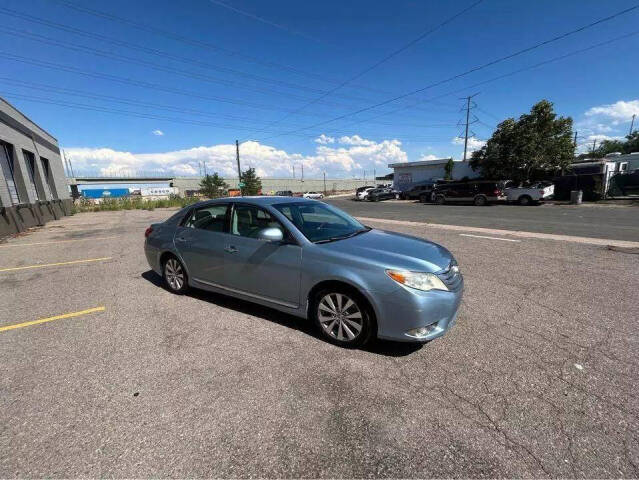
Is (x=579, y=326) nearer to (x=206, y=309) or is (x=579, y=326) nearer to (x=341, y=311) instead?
(x=341, y=311)

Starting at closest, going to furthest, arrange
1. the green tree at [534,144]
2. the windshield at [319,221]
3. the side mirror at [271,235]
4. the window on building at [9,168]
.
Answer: the side mirror at [271,235] → the windshield at [319,221] → the window on building at [9,168] → the green tree at [534,144]

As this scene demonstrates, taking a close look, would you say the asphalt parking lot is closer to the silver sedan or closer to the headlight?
the silver sedan

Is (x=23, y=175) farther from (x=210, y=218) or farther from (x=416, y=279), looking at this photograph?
(x=416, y=279)

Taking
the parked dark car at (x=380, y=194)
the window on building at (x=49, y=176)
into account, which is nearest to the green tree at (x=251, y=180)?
the parked dark car at (x=380, y=194)

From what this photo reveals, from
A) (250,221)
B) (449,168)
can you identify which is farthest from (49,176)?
(449,168)

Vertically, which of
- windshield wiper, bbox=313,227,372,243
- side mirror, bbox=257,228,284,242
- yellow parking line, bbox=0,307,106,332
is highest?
side mirror, bbox=257,228,284,242

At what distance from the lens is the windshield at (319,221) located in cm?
357

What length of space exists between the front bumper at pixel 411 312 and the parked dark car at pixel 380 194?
35.2m

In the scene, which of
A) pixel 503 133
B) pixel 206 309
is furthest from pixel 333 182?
pixel 206 309

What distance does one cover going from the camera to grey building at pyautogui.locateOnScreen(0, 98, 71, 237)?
12531 millimetres

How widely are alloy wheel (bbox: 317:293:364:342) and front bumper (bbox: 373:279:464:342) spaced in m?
0.24

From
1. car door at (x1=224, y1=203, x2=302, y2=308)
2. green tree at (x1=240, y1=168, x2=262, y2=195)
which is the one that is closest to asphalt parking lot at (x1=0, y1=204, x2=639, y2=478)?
car door at (x1=224, y1=203, x2=302, y2=308)

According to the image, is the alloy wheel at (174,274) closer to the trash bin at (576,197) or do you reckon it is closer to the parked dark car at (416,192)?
the trash bin at (576,197)

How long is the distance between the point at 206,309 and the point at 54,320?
6.12 ft
